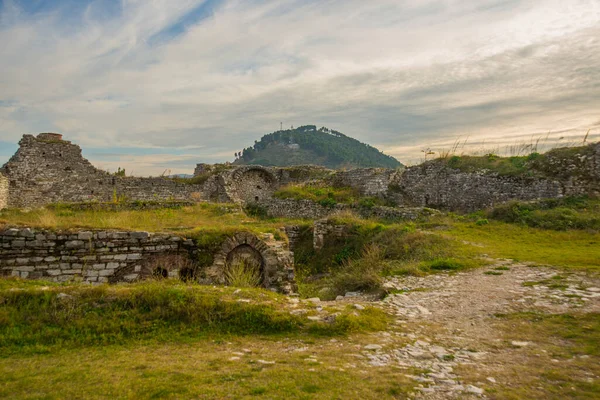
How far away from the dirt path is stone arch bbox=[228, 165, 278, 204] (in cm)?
2101

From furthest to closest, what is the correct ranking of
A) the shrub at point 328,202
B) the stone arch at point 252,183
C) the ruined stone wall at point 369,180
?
1. the stone arch at point 252,183
2. the ruined stone wall at point 369,180
3. the shrub at point 328,202

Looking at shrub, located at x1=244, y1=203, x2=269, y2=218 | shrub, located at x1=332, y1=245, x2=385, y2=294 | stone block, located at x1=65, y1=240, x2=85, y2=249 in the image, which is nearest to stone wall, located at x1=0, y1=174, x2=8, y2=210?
shrub, located at x1=244, y1=203, x2=269, y2=218

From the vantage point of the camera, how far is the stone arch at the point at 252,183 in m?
28.3

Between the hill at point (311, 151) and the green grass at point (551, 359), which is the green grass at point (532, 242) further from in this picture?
the hill at point (311, 151)

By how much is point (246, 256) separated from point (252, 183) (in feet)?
67.9

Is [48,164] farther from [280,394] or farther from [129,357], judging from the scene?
[280,394]

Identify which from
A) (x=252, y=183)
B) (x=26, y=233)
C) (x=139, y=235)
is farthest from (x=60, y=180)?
(x=139, y=235)

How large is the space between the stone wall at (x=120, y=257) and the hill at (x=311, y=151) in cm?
7283

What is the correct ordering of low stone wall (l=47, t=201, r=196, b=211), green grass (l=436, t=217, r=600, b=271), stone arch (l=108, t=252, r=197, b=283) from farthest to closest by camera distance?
low stone wall (l=47, t=201, r=196, b=211)
green grass (l=436, t=217, r=600, b=271)
stone arch (l=108, t=252, r=197, b=283)

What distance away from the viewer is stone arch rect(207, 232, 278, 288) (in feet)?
29.7

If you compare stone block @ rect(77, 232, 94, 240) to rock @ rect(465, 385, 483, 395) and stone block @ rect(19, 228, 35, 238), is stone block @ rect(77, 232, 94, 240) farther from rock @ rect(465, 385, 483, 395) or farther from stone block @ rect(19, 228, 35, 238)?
rock @ rect(465, 385, 483, 395)

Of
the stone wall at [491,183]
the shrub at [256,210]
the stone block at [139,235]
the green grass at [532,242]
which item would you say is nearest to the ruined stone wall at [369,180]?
the stone wall at [491,183]

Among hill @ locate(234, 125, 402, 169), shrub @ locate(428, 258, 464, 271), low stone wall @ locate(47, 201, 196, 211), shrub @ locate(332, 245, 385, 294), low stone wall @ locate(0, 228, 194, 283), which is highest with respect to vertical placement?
hill @ locate(234, 125, 402, 169)

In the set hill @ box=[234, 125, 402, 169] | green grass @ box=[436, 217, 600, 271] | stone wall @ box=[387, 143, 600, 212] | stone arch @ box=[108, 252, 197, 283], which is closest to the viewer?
stone arch @ box=[108, 252, 197, 283]
